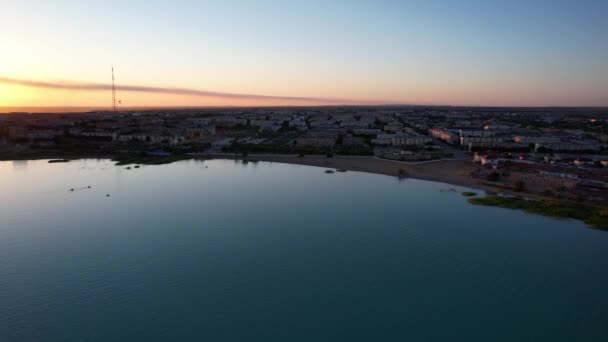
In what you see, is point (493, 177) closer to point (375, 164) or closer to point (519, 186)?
point (519, 186)

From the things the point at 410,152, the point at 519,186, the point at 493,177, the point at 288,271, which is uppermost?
the point at 410,152

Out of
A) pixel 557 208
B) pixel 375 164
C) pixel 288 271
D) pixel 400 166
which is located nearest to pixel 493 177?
pixel 557 208

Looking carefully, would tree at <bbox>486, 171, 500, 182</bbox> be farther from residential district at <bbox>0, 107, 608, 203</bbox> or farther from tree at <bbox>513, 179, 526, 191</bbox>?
tree at <bbox>513, 179, 526, 191</bbox>

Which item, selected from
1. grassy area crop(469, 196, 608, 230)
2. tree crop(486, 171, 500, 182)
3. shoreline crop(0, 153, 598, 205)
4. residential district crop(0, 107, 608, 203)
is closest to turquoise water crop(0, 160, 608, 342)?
grassy area crop(469, 196, 608, 230)

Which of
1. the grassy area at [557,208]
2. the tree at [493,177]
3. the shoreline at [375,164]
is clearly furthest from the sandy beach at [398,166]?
the grassy area at [557,208]

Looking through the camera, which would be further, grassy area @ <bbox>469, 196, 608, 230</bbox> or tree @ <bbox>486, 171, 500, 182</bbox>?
tree @ <bbox>486, 171, 500, 182</bbox>

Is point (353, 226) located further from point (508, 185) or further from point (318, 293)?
point (508, 185)

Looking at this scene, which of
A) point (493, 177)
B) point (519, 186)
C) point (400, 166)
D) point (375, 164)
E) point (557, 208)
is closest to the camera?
point (557, 208)
